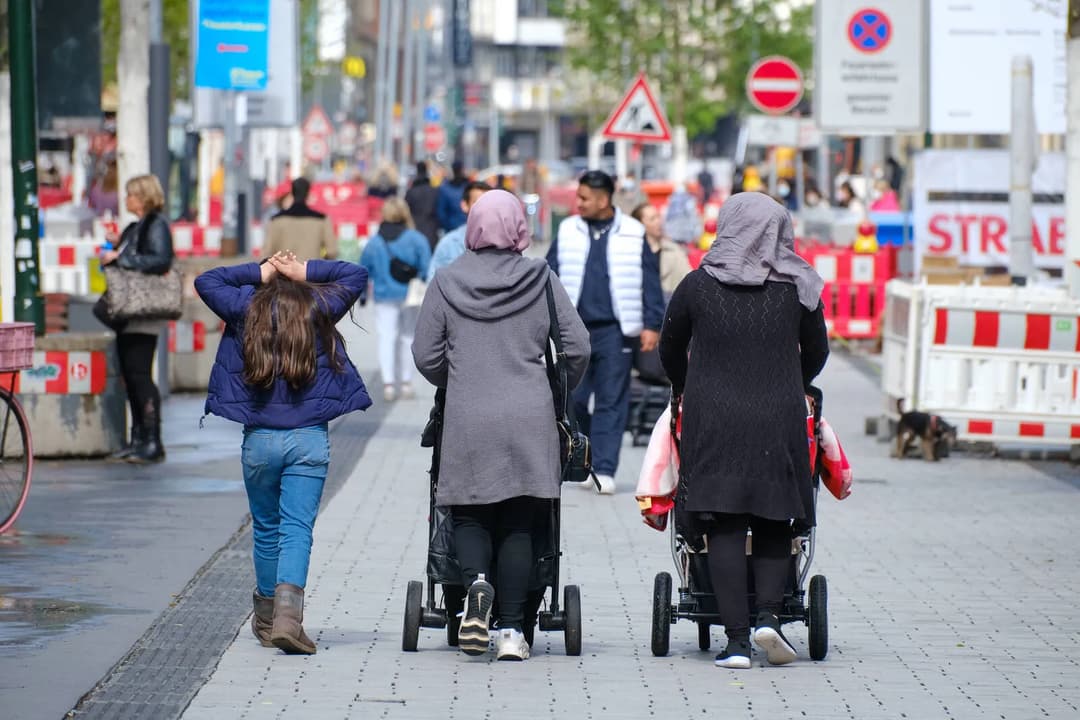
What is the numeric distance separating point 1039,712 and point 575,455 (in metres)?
1.70

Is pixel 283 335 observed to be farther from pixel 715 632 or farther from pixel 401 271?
pixel 401 271

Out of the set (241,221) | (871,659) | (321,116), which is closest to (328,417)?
(871,659)

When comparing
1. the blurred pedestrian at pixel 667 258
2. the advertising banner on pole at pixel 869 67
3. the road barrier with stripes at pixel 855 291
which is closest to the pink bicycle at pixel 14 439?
the blurred pedestrian at pixel 667 258

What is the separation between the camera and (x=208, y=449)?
14.6 m

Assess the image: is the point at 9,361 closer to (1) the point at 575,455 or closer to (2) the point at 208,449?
(1) the point at 575,455

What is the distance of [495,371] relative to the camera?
748 cm

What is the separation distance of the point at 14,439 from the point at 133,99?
23.9ft

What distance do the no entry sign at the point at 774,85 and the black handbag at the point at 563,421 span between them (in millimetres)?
21239

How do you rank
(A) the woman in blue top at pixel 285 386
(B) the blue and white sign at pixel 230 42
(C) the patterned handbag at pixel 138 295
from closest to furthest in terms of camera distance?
(A) the woman in blue top at pixel 285 386 → (C) the patterned handbag at pixel 138 295 → (B) the blue and white sign at pixel 230 42

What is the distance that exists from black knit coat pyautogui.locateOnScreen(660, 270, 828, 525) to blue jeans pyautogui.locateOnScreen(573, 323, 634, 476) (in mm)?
5067

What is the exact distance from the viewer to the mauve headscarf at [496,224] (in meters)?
7.54

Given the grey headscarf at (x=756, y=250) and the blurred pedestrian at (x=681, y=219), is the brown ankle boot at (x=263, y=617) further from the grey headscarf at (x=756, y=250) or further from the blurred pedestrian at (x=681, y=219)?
the blurred pedestrian at (x=681, y=219)

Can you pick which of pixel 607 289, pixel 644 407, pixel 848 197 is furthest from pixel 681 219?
pixel 607 289

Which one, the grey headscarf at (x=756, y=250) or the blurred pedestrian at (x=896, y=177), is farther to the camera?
the blurred pedestrian at (x=896, y=177)
